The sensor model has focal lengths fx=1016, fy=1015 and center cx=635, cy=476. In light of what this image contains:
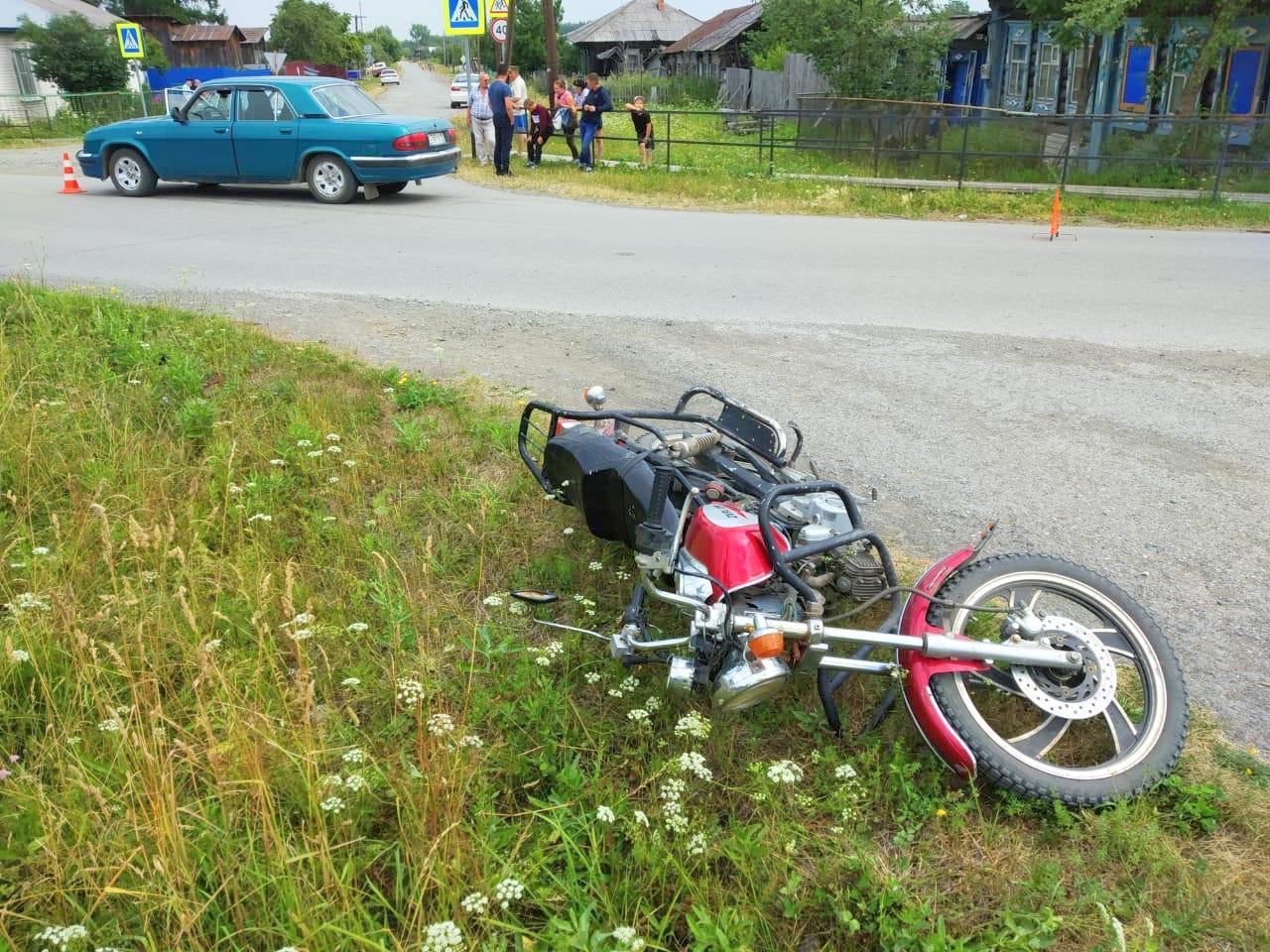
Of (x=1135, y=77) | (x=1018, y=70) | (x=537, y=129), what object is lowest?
(x=537, y=129)

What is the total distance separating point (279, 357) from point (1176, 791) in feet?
18.6

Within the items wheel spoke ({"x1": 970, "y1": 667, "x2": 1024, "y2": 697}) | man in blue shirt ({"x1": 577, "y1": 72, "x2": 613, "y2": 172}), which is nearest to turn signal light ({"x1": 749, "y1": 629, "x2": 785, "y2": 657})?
wheel spoke ({"x1": 970, "y1": 667, "x2": 1024, "y2": 697})

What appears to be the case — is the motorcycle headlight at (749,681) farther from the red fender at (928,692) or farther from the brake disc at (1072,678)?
the brake disc at (1072,678)

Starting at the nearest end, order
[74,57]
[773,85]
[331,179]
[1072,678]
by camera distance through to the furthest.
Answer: [1072,678]
[331,179]
[773,85]
[74,57]

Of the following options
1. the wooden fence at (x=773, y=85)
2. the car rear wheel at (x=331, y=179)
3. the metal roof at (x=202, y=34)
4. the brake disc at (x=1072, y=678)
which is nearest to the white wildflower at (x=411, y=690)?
the brake disc at (x=1072, y=678)

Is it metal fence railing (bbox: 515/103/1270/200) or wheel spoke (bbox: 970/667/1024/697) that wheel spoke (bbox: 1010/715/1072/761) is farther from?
metal fence railing (bbox: 515/103/1270/200)

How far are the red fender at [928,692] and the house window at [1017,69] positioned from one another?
105 ft

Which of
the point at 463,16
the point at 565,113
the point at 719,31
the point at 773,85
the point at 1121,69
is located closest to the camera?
the point at 463,16

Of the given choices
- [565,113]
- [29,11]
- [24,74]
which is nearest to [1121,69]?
[565,113]

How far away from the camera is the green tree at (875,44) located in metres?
28.6

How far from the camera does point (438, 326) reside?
787cm

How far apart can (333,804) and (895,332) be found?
20.7ft

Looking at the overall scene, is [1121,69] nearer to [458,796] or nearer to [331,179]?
[331,179]

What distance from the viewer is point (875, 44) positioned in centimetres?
2880
